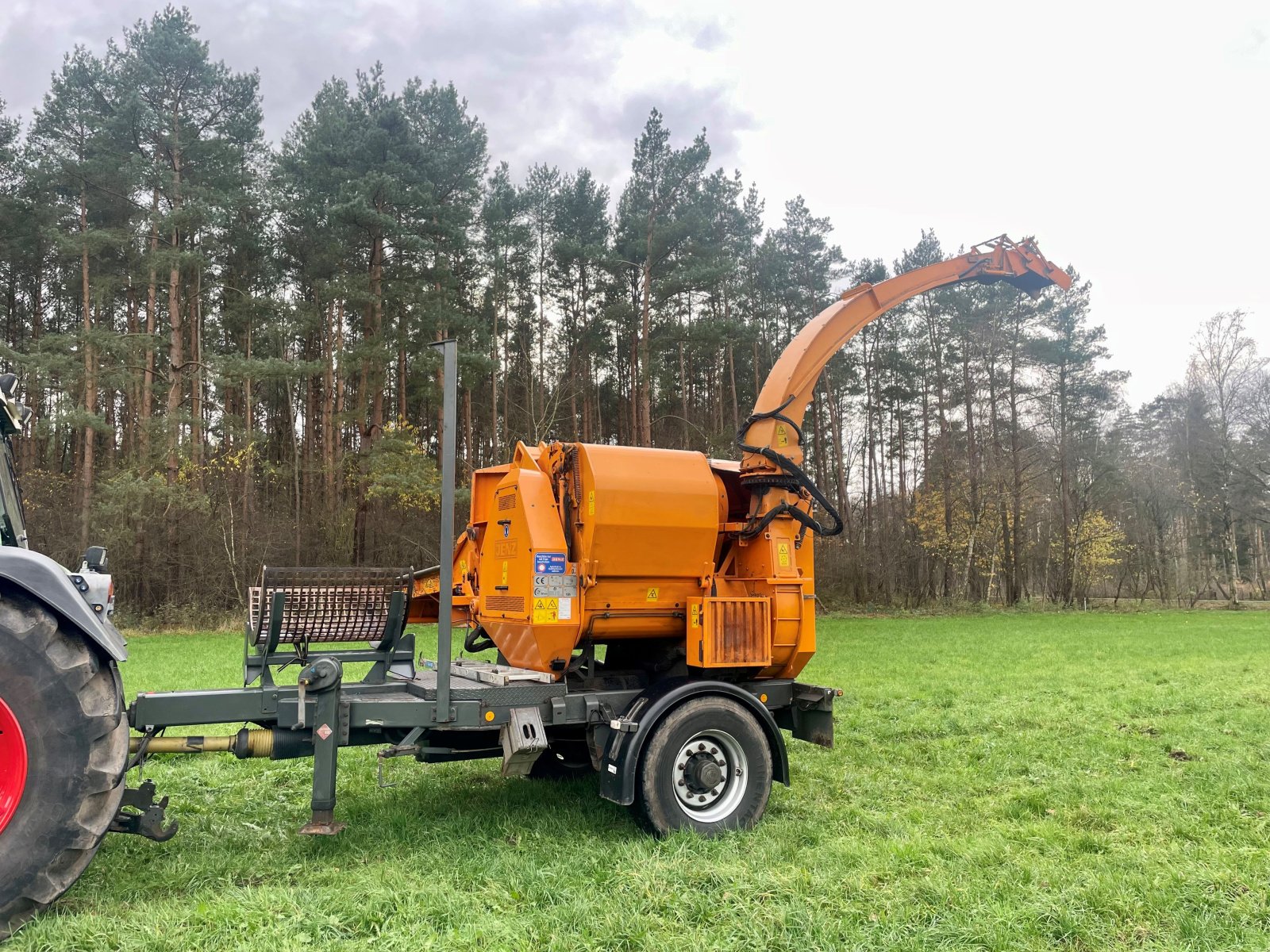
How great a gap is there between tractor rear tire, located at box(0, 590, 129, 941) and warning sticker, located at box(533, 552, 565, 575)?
2.57 m

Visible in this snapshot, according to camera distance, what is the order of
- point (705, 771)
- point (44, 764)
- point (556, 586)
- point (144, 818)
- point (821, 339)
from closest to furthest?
1. point (44, 764)
2. point (144, 818)
3. point (705, 771)
4. point (556, 586)
5. point (821, 339)

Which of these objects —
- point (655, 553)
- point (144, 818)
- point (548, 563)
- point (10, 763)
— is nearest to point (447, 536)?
point (548, 563)

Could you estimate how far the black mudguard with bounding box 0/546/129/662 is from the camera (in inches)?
156

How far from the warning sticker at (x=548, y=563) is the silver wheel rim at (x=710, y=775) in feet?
4.67

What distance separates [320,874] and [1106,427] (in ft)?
149

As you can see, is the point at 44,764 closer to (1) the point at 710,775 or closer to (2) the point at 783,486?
(1) the point at 710,775

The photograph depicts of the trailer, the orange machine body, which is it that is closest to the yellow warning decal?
the orange machine body

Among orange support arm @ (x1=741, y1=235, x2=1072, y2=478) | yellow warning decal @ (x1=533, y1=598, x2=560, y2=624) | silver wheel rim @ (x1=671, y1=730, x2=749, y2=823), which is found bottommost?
silver wheel rim @ (x1=671, y1=730, x2=749, y2=823)

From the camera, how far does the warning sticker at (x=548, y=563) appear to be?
583 centimetres

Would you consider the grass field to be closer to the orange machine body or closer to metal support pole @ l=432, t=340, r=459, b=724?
metal support pole @ l=432, t=340, r=459, b=724

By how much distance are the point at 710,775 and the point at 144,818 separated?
3256 mm

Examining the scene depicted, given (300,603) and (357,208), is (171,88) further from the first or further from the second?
(300,603)

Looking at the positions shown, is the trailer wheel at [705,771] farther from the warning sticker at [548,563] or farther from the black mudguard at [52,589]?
the black mudguard at [52,589]

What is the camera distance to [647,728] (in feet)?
18.2
